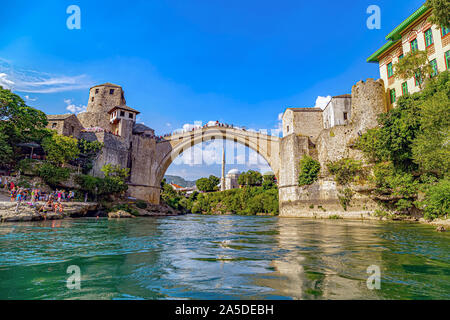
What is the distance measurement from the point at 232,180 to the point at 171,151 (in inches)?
1244

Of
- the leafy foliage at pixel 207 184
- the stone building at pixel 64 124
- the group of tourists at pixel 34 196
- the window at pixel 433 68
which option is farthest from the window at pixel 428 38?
the leafy foliage at pixel 207 184

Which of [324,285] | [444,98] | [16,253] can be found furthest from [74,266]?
[444,98]

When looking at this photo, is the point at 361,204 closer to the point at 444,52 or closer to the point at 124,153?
the point at 444,52

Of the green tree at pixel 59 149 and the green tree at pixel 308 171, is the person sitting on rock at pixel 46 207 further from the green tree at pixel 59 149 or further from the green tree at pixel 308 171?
the green tree at pixel 308 171

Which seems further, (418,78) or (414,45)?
(414,45)

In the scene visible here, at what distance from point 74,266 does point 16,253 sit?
1666mm

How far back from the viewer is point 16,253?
4234 millimetres

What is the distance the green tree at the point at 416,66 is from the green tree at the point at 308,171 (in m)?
9.45

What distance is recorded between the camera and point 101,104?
31812 mm

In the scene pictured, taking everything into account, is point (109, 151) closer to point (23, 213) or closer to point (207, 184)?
point (23, 213)

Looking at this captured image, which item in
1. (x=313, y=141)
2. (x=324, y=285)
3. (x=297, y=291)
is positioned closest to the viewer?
(x=297, y=291)

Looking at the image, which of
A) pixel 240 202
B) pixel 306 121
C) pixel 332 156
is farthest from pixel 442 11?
pixel 240 202

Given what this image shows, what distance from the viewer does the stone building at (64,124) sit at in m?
25.4

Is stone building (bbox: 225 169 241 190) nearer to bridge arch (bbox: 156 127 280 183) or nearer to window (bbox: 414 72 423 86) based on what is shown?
bridge arch (bbox: 156 127 280 183)
